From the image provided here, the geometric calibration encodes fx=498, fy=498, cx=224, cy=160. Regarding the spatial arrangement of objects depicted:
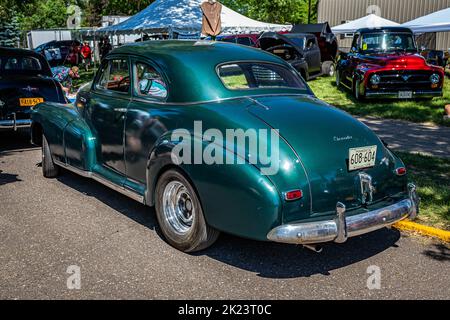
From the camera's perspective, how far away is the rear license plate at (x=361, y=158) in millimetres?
4047

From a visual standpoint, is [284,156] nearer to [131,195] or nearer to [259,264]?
[259,264]

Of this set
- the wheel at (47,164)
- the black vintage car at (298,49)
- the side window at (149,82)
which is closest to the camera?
the side window at (149,82)

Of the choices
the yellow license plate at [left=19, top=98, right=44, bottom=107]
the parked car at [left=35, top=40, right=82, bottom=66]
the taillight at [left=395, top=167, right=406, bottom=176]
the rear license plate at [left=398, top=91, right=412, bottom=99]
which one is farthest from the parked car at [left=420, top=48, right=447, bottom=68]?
the parked car at [left=35, top=40, right=82, bottom=66]

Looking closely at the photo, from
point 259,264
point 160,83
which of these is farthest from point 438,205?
point 160,83

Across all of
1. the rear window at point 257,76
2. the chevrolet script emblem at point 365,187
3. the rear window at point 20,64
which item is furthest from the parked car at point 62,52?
the chevrolet script emblem at point 365,187

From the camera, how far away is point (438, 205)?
534 centimetres

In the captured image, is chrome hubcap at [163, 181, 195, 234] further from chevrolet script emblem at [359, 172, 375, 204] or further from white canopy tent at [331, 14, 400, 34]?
white canopy tent at [331, 14, 400, 34]

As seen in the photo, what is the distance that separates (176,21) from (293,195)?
1735cm

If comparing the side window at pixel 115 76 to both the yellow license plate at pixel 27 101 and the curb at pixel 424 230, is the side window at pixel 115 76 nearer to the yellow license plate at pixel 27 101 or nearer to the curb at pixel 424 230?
the curb at pixel 424 230

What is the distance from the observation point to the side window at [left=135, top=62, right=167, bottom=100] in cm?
477

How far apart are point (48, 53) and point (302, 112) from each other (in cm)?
2769

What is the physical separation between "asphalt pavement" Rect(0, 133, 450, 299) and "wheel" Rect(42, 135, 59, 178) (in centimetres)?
126

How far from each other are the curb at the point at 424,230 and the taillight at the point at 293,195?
1.79 metres

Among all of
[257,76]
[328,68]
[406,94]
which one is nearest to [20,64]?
[257,76]
